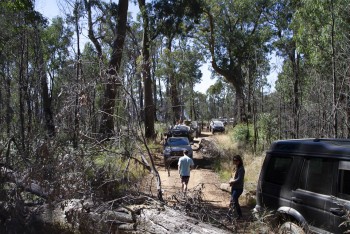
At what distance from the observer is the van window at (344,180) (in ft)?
17.9

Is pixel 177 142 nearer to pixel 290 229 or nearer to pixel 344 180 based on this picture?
pixel 290 229

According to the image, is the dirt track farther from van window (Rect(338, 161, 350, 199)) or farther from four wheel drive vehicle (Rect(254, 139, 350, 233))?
van window (Rect(338, 161, 350, 199))

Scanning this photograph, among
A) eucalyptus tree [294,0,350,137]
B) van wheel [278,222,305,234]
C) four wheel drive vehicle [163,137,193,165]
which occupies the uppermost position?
eucalyptus tree [294,0,350,137]

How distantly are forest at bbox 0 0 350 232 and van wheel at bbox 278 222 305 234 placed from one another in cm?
278

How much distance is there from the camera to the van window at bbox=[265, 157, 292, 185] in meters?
6.79

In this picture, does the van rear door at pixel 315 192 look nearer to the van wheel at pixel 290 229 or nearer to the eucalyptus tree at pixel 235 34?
the van wheel at pixel 290 229

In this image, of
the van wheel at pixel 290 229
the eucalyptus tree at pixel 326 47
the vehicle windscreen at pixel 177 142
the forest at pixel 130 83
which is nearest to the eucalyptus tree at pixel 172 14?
the forest at pixel 130 83

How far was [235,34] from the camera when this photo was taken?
3444 cm

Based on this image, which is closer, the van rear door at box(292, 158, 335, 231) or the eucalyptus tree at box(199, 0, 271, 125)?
the van rear door at box(292, 158, 335, 231)

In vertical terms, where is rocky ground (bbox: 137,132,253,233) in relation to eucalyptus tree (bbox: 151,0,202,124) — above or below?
below

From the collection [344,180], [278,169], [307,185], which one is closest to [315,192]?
[307,185]

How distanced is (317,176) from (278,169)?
103 cm

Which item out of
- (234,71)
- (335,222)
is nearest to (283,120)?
(234,71)

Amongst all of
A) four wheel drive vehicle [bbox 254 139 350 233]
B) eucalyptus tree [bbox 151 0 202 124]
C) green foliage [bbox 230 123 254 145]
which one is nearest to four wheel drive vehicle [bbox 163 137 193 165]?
eucalyptus tree [bbox 151 0 202 124]
